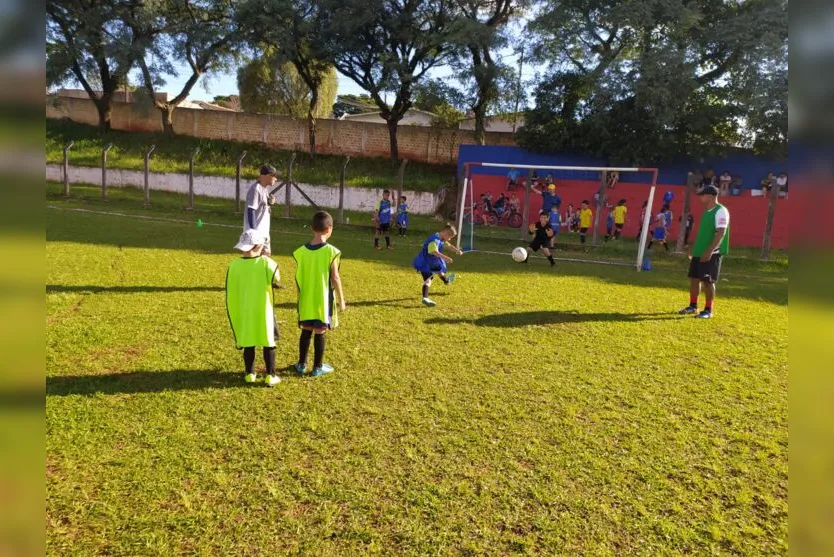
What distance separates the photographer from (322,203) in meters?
25.0

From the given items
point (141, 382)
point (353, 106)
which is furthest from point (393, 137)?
point (353, 106)

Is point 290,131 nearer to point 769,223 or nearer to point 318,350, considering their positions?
point 769,223

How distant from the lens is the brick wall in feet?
95.6

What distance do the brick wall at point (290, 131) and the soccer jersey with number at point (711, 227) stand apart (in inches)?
811

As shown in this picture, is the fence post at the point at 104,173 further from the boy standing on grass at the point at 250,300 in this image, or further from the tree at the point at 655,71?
the boy standing on grass at the point at 250,300

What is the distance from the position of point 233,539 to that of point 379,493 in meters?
0.94

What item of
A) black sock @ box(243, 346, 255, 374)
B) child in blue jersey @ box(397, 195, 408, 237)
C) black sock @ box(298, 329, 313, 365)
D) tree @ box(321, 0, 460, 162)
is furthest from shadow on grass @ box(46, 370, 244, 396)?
tree @ box(321, 0, 460, 162)

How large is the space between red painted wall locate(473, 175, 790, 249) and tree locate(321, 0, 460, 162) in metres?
7.23

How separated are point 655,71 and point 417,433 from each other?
19611mm

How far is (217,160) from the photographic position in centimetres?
2925

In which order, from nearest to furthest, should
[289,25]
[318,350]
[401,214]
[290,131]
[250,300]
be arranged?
[250,300], [318,350], [401,214], [289,25], [290,131]

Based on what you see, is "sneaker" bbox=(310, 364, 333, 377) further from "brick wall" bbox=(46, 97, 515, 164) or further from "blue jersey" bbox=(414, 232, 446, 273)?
"brick wall" bbox=(46, 97, 515, 164)

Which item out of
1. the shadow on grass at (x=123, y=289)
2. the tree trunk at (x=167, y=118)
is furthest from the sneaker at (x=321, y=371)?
the tree trunk at (x=167, y=118)

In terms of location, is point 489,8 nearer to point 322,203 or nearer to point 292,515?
point 322,203
